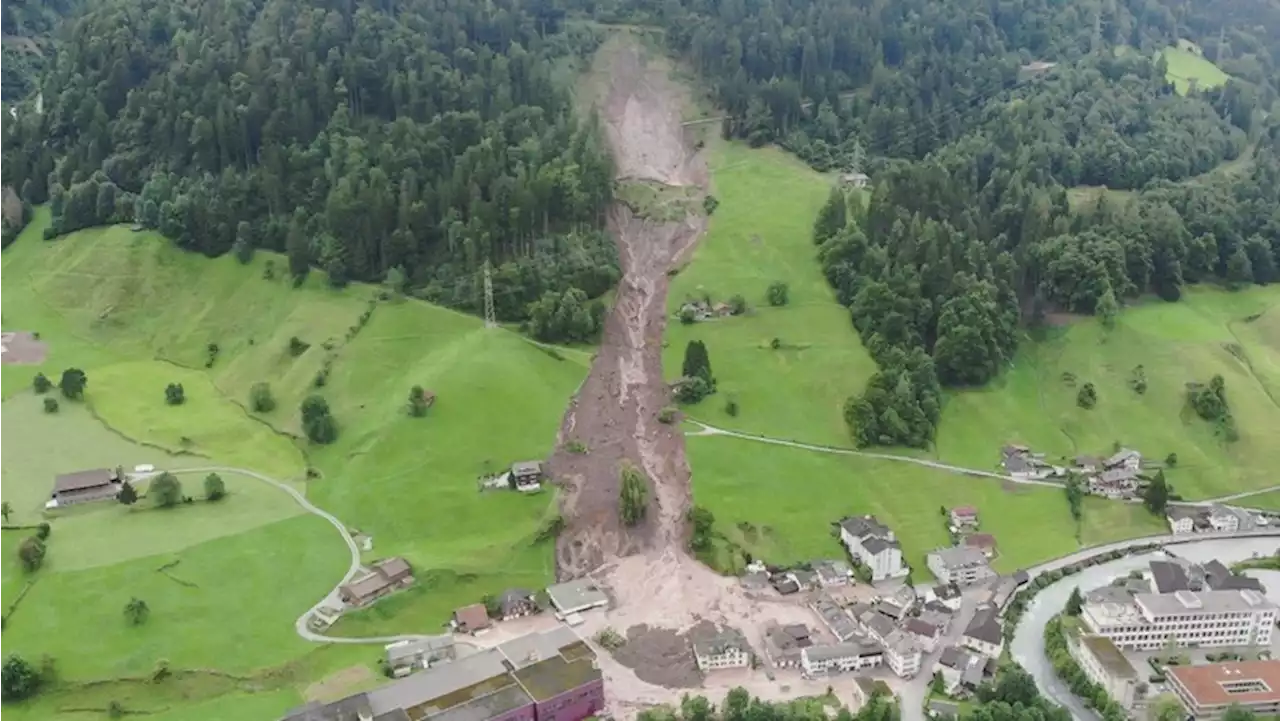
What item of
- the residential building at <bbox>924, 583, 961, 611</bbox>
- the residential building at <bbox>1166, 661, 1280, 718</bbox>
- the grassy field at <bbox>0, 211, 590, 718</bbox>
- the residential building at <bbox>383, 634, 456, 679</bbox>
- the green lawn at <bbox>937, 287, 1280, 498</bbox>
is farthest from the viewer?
the green lawn at <bbox>937, 287, 1280, 498</bbox>

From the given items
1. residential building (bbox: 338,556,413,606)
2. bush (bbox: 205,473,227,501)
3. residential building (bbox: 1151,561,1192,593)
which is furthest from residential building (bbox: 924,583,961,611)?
bush (bbox: 205,473,227,501)

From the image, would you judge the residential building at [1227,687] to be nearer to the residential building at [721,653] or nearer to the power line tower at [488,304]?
the residential building at [721,653]

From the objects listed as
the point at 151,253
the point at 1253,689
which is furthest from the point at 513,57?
the point at 1253,689

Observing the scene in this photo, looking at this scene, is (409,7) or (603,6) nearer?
(409,7)

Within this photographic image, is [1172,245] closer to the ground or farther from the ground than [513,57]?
closer to the ground

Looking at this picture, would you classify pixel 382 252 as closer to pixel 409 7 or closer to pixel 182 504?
pixel 182 504

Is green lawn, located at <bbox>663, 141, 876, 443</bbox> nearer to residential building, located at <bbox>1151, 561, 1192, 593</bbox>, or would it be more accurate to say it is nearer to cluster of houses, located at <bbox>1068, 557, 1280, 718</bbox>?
residential building, located at <bbox>1151, 561, 1192, 593</bbox>

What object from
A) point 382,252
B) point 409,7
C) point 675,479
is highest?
point 409,7

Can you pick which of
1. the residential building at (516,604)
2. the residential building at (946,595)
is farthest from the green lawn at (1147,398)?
the residential building at (516,604)
